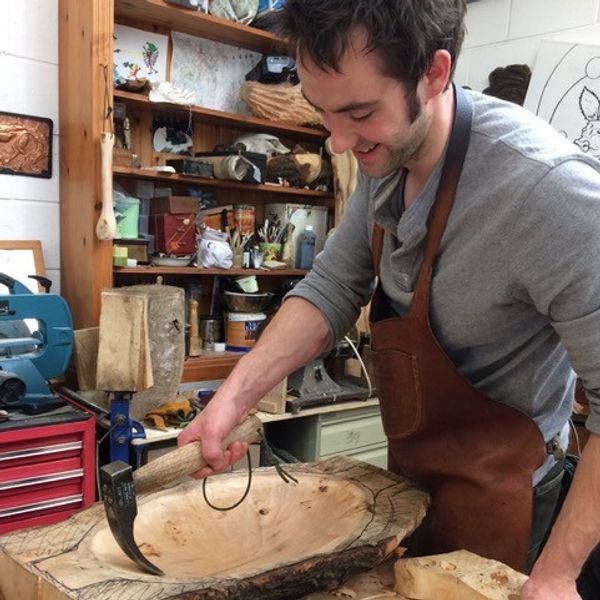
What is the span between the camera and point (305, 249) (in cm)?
296

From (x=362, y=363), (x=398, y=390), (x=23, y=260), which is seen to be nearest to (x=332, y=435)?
(x=362, y=363)

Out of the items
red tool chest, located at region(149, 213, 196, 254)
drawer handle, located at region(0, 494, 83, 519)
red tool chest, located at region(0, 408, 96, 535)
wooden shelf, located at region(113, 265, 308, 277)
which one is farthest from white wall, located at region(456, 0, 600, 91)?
drawer handle, located at region(0, 494, 83, 519)

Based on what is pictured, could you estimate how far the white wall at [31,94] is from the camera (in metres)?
2.25

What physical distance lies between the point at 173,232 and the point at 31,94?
711mm

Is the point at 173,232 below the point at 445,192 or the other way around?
below

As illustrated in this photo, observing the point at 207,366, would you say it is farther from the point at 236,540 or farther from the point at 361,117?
the point at 361,117

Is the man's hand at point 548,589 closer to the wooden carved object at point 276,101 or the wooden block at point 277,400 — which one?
the wooden block at point 277,400

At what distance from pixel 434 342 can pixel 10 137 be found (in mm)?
1903

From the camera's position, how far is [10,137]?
2.25 m

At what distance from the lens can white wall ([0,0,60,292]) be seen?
2246 mm

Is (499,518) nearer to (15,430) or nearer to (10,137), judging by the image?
(15,430)

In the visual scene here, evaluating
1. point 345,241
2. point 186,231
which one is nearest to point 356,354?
point 186,231

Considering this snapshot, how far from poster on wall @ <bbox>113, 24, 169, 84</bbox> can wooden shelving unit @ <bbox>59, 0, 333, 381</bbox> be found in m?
0.04

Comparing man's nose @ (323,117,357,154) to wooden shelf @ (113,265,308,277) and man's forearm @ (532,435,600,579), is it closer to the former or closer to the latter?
man's forearm @ (532,435,600,579)
